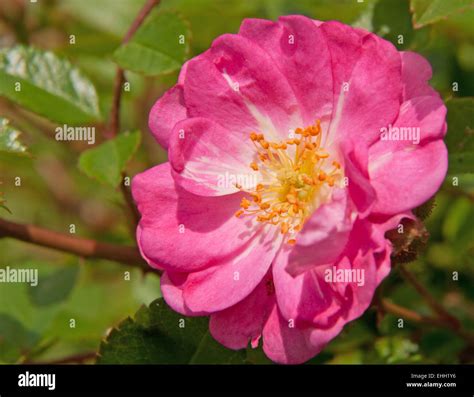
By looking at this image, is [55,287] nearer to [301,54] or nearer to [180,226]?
[180,226]

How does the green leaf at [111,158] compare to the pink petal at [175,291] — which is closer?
the pink petal at [175,291]

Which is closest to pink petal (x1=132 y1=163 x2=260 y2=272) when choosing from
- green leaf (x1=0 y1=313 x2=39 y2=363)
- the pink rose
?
the pink rose

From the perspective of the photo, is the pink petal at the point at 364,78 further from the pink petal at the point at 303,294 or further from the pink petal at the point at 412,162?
the pink petal at the point at 303,294

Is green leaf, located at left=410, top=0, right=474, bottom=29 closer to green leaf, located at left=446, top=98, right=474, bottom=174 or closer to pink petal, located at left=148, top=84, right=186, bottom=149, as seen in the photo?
green leaf, located at left=446, top=98, right=474, bottom=174

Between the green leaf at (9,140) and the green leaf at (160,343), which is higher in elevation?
the green leaf at (9,140)

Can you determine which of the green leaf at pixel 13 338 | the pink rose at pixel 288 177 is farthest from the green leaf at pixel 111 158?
the green leaf at pixel 13 338

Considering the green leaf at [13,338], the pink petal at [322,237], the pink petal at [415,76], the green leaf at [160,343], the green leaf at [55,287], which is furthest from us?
the green leaf at [55,287]
